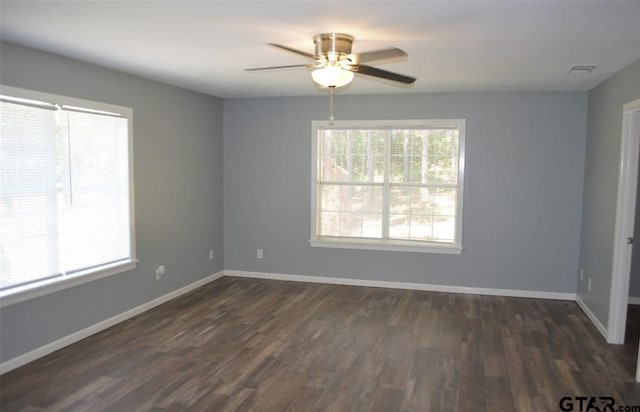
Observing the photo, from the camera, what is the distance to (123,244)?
4430 mm

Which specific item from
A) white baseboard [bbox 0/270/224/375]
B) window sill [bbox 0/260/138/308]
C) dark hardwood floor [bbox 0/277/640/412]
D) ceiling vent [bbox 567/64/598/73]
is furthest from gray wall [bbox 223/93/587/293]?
window sill [bbox 0/260/138/308]

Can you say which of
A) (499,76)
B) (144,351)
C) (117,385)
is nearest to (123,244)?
(144,351)

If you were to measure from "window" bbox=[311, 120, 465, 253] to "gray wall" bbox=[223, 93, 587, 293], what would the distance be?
0.39 feet

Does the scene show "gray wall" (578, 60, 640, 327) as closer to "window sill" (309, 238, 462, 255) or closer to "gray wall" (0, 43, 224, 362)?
"window sill" (309, 238, 462, 255)

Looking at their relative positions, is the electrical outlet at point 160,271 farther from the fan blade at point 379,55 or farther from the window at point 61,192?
the fan blade at point 379,55

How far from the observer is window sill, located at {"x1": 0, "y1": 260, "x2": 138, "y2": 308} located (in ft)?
10.8

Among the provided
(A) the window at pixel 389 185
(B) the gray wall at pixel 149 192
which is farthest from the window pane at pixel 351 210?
(B) the gray wall at pixel 149 192

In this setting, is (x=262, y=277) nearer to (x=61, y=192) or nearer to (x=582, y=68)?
(x=61, y=192)

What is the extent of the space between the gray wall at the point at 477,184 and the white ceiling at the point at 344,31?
964mm

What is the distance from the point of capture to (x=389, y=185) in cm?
574

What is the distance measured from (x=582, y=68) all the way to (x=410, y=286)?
306 centimetres

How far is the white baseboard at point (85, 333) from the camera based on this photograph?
3.34 meters

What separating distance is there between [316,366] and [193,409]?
3.28 ft

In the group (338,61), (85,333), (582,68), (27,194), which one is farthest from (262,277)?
(582,68)
